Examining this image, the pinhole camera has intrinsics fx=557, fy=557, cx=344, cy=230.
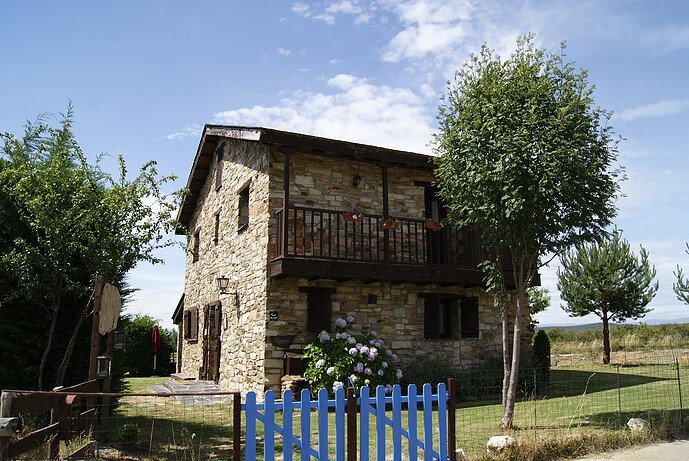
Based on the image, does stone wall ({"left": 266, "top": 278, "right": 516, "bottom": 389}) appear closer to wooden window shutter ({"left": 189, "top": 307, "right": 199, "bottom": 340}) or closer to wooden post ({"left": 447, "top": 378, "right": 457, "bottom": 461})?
wooden post ({"left": 447, "top": 378, "right": 457, "bottom": 461})

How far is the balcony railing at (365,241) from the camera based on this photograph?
1118cm

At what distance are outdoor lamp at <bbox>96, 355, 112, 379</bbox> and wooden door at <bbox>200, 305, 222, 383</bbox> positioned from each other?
24.9 feet

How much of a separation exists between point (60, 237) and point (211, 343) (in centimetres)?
827

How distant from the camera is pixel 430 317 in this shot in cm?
1288

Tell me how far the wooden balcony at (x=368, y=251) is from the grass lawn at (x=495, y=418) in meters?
2.76

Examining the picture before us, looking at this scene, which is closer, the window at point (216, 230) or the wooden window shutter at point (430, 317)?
the wooden window shutter at point (430, 317)

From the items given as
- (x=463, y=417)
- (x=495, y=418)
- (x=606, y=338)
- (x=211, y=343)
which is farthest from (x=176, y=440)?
(x=606, y=338)

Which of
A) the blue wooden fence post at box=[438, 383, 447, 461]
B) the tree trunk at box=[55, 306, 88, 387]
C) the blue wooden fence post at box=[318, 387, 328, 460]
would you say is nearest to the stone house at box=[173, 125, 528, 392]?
the tree trunk at box=[55, 306, 88, 387]

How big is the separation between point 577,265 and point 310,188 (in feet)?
46.5

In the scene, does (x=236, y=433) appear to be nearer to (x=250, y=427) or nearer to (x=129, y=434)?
(x=250, y=427)

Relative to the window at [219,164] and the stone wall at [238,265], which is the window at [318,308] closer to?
the stone wall at [238,265]

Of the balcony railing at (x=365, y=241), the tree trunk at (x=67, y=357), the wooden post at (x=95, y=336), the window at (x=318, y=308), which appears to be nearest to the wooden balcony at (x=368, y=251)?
the balcony railing at (x=365, y=241)

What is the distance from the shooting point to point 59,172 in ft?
26.5

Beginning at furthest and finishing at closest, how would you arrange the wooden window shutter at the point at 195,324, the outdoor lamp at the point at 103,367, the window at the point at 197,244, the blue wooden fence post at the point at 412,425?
1. the window at the point at 197,244
2. the wooden window shutter at the point at 195,324
3. the outdoor lamp at the point at 103,367
4. the blue wooden fence post at the point at 412,425
